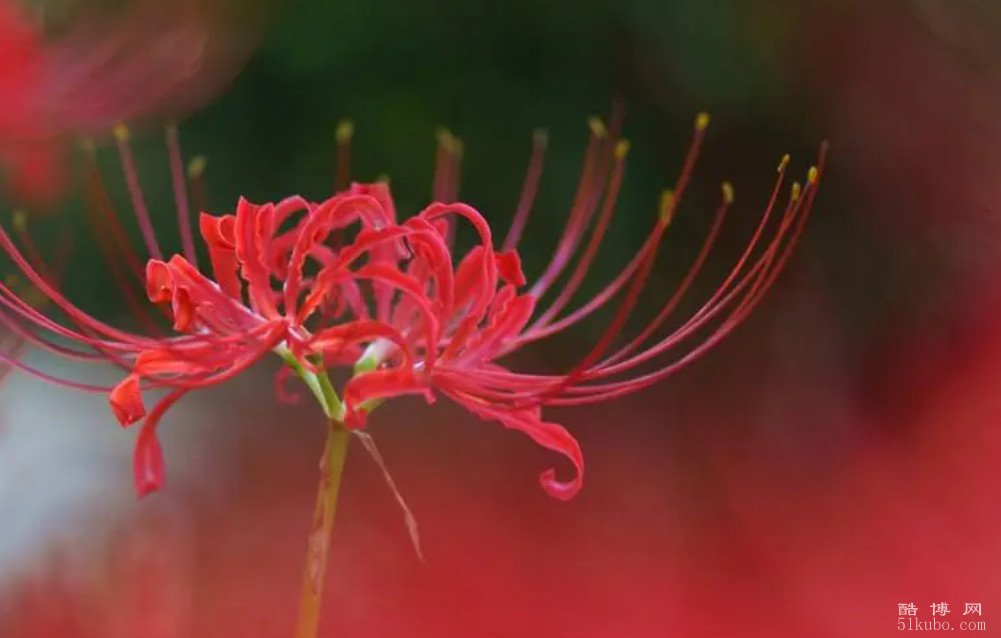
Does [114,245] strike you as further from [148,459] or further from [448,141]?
[148,459]

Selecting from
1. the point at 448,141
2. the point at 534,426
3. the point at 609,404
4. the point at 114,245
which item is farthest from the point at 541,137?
the point at 534,426

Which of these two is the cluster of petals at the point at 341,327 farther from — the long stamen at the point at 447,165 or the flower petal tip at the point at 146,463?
the long stamen at the point at 447,165

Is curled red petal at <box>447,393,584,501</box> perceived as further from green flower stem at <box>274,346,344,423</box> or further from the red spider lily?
the red spider lily

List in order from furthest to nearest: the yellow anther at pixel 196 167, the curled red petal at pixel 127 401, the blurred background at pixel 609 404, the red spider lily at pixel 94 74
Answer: the red spider lily at pixel 94 74 → the blurred background at pixel 609 404 → the yellow anther at pixel 196 167 → the curled red petal at pixel 127 401

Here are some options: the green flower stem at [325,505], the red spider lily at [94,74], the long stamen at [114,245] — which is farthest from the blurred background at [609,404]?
the green flower stem at [325,505]

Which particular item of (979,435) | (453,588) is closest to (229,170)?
(453,588)

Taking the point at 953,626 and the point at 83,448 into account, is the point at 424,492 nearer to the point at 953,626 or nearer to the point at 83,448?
the point at 83,448

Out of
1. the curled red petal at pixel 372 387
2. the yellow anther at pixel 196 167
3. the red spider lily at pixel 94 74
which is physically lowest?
the curled red petal at pixel 372 387
